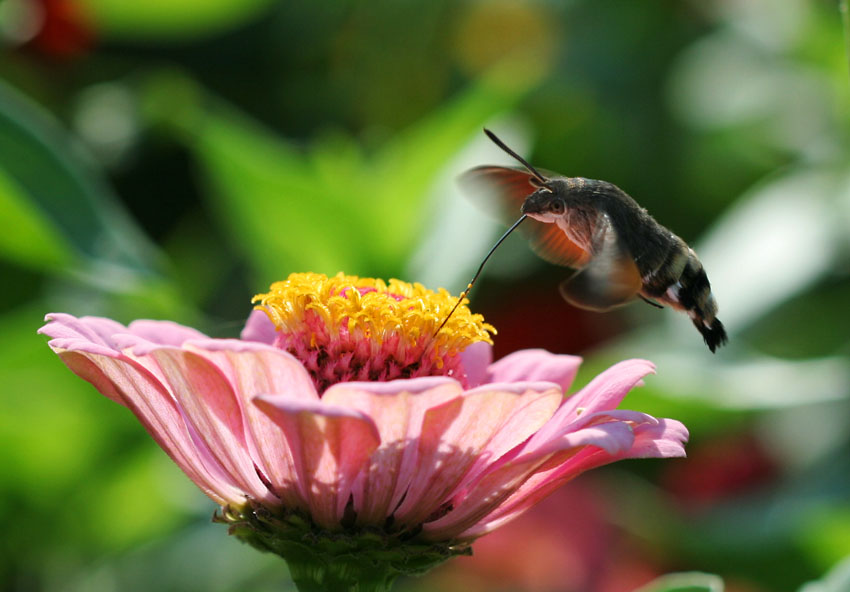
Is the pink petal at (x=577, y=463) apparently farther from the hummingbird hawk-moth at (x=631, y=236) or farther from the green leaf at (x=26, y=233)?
the green leaf at (x=26, y=233)

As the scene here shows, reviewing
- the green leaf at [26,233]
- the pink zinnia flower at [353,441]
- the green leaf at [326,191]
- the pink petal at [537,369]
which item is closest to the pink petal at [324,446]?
the pink zinnia flower at [353,441]

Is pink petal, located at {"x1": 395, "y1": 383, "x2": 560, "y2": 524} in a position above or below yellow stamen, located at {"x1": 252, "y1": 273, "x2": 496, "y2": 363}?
below

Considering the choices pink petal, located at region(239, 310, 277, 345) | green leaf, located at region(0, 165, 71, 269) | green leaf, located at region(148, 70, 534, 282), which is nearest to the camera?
pink petal, located at region(239, 310, 277, 345)

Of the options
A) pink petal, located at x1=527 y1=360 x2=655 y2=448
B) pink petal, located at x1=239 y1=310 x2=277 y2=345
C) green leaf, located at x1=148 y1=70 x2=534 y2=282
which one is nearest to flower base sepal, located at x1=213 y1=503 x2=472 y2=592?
pink petal, located at x1=527 y1=360 x2=655 y2=448

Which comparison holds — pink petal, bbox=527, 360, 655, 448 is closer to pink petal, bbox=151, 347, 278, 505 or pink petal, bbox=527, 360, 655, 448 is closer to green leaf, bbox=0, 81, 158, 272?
pink petal, bbox=151, 347, 278, 505

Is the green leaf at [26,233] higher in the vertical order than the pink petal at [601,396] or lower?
higher

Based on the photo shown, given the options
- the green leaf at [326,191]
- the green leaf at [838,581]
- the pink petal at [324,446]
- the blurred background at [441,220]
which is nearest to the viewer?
the pink petal at [324,446]

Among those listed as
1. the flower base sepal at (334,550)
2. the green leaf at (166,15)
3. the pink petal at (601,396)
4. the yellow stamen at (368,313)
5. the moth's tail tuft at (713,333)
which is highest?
the green leaf at (166,15)

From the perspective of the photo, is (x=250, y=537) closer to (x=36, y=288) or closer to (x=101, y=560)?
(x=101, y=560)
